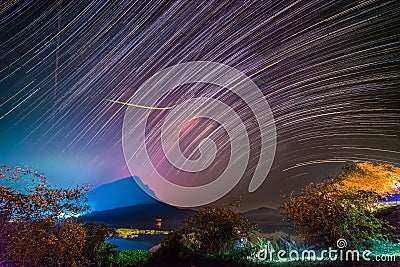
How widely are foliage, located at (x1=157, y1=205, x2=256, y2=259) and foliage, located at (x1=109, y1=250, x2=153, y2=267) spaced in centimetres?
69

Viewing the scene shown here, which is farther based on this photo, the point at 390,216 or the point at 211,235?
the point at 390,216

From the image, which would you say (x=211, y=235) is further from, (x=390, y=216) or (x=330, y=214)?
(x=390, y=216)

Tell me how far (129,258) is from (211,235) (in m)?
3.66

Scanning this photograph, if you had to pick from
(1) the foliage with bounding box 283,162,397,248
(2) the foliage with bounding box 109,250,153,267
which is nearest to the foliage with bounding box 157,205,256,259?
(2) the foliage with bounding box 109,250,153,267

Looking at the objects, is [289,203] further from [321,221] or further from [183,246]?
[183,246]

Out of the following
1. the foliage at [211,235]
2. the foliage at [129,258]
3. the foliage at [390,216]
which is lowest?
the foliage at [129,258]

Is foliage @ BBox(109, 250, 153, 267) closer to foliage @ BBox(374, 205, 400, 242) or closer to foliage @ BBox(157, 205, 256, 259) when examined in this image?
foliage @ BBox(157, 205, 256, 259)

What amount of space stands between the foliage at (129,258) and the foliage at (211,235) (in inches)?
27.1

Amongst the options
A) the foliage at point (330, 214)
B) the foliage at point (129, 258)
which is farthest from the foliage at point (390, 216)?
the foliage at point (129, 258)

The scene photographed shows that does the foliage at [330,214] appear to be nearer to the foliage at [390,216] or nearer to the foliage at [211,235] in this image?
the foliage at [211,235]

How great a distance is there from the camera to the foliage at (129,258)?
1520 cm

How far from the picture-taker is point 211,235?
1548cm

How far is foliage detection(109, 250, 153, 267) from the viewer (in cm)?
1520

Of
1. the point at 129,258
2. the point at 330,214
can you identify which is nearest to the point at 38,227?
the point at 129,258
